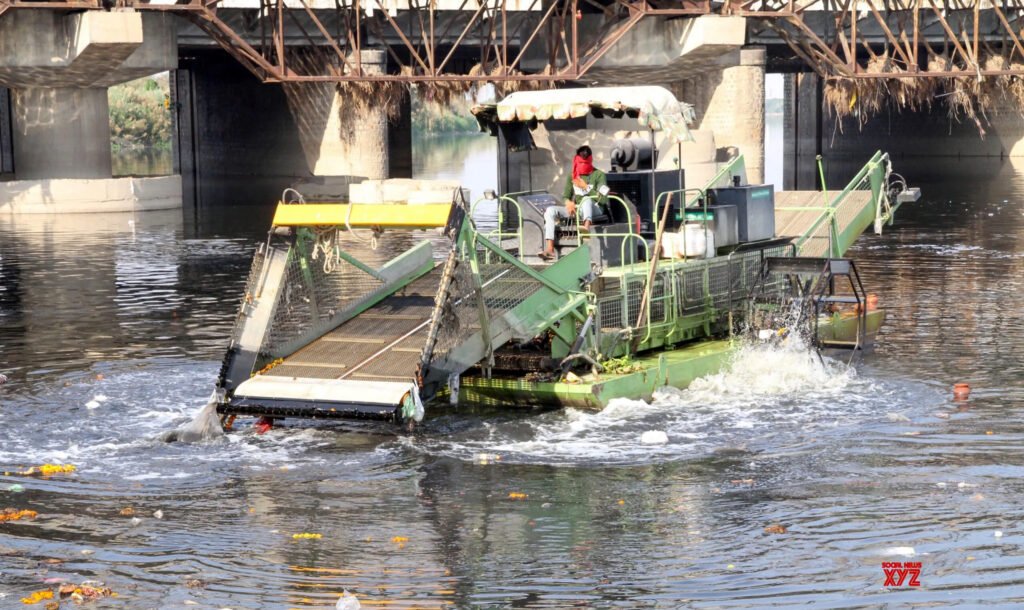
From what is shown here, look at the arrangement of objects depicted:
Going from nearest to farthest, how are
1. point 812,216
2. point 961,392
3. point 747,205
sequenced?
point 961,392 < point 747,205 < point 812,216

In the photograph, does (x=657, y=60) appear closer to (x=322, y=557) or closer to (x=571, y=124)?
(x=571, y=124)

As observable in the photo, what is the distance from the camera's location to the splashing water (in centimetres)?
1331

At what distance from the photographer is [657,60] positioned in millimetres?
42719

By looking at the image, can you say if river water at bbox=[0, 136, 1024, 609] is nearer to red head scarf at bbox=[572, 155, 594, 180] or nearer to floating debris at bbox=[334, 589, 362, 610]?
floating debris at bbox=[334, 589, 362, 610]

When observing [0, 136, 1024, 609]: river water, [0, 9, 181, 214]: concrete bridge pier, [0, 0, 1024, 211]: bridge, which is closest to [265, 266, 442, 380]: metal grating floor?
[0, 136, 1024, 609]: river water

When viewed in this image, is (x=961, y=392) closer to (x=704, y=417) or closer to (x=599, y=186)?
(x=704, y=417)

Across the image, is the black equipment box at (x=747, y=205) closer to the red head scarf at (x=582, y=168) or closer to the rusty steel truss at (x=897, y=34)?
the red head scarf at (x=582, y=168)

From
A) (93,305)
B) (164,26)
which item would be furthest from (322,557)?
(164,26)

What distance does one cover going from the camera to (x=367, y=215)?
13.0 metres

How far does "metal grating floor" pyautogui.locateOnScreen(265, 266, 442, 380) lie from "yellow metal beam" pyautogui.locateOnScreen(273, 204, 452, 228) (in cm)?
122

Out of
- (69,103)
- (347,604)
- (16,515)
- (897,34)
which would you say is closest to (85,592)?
(347,604)

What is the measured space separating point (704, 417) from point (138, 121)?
89118 mm

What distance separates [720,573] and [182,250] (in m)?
23.0
